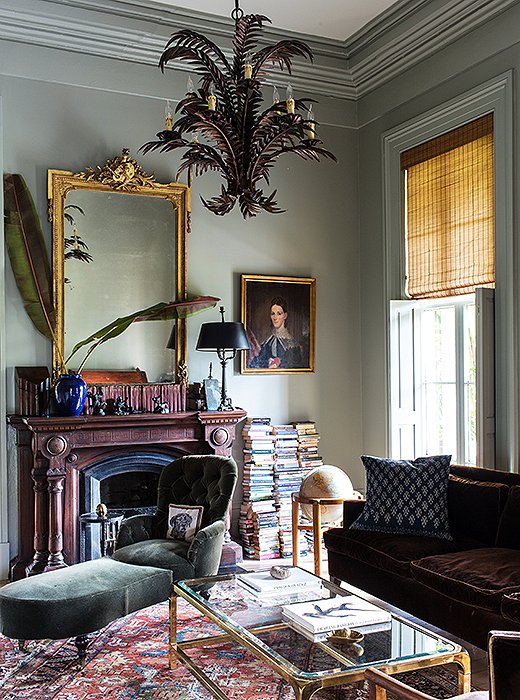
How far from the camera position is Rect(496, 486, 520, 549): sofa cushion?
155 inches

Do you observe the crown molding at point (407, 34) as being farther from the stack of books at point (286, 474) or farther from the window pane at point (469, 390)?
the stack of books at point (286, 474)

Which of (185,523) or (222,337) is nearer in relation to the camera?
(185,523)

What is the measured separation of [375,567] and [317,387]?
2336 mm

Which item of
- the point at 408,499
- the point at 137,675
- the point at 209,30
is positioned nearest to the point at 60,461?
the point at 137,675

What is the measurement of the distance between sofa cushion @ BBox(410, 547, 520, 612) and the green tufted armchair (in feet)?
3.61

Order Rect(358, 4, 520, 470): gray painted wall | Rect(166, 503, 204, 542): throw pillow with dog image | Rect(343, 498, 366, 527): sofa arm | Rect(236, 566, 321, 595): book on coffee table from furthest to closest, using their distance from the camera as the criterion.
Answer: Rect(358, 4, 520, 470): gray painted wall, Rect(343, 498, 366, 527): sofa arm, Rect(166, 503, 204, 542): throw pillow with dog image, Rect(236, 566, 321, 595): book on coffee table

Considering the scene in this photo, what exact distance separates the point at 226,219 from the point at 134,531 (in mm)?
2623

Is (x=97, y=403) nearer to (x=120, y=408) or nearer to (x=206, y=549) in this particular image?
(x=120, y=408)

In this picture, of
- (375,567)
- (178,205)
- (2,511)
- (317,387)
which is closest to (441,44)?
(178,205)

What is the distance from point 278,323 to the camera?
6.08 m

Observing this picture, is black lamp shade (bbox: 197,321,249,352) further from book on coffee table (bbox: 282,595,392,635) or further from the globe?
book on coffee table (bbox: 282,595,392,635)

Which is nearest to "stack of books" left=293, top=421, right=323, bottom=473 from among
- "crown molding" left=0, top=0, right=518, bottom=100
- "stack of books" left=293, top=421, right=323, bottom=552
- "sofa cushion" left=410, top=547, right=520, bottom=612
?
"stack of books" left=293, top=421, right=323, bottom=552

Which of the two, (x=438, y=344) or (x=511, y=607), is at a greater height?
(x=438, y=344)

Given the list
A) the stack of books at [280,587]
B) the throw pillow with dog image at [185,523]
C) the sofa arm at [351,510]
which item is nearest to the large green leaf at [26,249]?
the throw pillow with dog image at [185,523]
